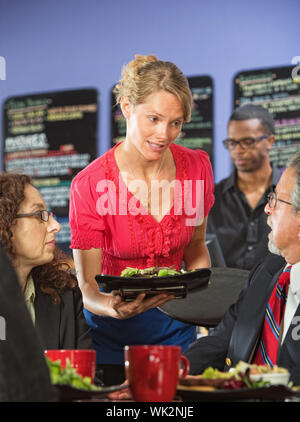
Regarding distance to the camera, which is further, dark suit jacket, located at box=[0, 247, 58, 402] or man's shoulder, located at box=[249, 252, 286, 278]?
man's shoulder, located at box=[249, 252, 286, 278]

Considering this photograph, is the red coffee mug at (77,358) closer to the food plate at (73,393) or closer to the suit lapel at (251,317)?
the food plate at (73,393)

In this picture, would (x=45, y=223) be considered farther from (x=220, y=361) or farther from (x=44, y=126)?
(x=44, y=126)

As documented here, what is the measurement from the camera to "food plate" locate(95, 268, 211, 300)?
1.99 m

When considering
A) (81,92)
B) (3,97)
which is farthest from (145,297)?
(3,97)

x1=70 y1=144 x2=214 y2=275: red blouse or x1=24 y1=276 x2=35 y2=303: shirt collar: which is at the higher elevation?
x1=70 y1=144 x2=214 y2=275: red blouse

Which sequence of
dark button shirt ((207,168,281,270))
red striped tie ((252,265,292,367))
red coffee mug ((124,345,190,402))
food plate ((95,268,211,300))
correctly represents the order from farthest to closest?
1. dark button shirt ((207,168,281,270))
2. food plate ((95,268,211,300))
3. red striped tie ((252,265,292,367))
4. red coffee mug ((124,345,190,402))

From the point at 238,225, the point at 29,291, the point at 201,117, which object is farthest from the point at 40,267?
the point at 201,117

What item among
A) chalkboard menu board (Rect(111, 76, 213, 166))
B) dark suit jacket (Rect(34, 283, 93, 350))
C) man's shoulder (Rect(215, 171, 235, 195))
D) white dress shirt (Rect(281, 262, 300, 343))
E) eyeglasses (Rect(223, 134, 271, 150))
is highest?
chalkboard menu board (Rect(111, 76, 213, 166))

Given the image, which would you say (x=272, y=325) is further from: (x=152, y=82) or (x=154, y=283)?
(x=152, y=82)

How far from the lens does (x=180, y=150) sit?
262 cm

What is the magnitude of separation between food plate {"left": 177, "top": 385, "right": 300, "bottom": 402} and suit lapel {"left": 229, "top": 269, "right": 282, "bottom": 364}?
0.74 meters

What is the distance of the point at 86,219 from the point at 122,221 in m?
0.13

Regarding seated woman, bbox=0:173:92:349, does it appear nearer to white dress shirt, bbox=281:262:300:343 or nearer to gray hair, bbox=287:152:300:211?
white dress shirt, bbox=281:262:300:343

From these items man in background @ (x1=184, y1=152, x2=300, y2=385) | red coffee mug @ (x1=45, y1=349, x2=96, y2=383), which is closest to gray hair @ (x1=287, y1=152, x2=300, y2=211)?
man in background @ (x1=184, y1=152, x2=300, y2=385)
